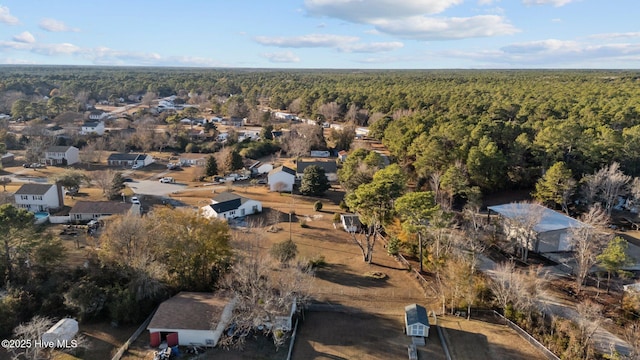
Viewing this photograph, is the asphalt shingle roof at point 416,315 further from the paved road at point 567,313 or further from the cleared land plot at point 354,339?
the paved road at point 567,313

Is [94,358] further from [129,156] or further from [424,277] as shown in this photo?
[129,156]

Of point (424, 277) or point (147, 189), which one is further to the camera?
point (147, 189)

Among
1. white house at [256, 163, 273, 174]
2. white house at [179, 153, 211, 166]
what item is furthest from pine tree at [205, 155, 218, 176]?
white house at [256, 163, 273, 174]

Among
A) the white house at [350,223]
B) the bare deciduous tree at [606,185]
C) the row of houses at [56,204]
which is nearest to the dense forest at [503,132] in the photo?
the bare deciduous tree at [606,185]

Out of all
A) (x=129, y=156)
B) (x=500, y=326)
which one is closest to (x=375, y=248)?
(x=500, y=326)

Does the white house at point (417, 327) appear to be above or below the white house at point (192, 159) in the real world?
below

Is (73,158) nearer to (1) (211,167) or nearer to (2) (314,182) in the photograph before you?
(1) (211,167)
